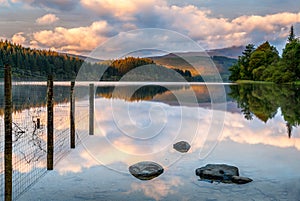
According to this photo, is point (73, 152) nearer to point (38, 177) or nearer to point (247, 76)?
point (38, 177)

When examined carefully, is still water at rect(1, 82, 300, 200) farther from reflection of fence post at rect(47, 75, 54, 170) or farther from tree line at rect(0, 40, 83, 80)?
tree line at rect(0, 40, 83, 80)

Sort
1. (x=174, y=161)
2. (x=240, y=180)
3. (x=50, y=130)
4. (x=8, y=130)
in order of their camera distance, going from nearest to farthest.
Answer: (x=8, y=130) < (x=240, y=180) < (x=50, y=130) < (x=174, y=161)

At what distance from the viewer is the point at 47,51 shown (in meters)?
133

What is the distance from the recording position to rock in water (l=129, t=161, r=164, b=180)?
11508 mm

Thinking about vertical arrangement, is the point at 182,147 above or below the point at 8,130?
below

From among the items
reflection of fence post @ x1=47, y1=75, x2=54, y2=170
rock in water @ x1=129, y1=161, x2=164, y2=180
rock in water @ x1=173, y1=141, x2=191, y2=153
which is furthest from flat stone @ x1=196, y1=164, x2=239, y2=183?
reflection of fence post @ x1=47, y1=75, x2=54, y2=170

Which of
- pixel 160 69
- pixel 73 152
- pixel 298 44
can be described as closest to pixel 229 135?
pixel 73 152

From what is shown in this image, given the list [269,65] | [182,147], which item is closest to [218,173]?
[182,147]

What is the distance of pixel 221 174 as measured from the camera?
36.9 feet

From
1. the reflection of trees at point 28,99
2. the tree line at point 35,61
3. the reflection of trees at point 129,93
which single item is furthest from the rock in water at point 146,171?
the tree line at point 35,61

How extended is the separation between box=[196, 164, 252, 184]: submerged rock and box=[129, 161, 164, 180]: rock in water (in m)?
1.33

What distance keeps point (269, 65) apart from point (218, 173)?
91.5 metres

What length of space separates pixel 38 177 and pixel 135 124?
1497cm

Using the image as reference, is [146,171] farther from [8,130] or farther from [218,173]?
[8,130]
